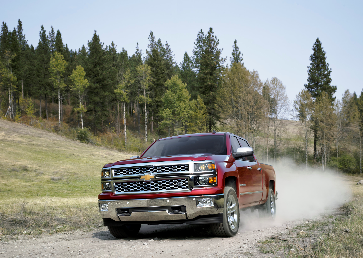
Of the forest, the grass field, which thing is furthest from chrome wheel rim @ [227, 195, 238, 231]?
the forest

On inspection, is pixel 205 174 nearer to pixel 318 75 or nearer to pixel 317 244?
pixel 317 244

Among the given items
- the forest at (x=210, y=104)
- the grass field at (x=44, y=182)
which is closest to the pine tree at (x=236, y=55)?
the forest at (x=210, y=104)

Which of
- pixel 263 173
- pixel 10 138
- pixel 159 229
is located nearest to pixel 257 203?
pixel 263 173

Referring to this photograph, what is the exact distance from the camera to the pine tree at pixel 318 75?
63.2 metres

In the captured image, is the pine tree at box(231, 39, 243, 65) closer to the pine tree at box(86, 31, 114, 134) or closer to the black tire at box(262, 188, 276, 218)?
the pine tree at box(86, 31, 114, 134)

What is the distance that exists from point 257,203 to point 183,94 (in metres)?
49.9

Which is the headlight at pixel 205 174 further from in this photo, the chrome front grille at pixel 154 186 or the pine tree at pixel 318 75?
the pine tree at pixel 318 75

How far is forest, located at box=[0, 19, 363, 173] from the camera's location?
52562 mm

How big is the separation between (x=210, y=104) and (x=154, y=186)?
54965 millimetres

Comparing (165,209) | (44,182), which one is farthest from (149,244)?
(44,182)

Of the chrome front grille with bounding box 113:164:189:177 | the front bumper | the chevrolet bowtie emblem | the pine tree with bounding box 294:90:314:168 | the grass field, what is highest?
the pine tree with bounding box 294:90:314:168

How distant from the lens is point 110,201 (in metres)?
6.58

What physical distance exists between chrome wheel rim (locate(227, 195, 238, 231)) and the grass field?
4171 mm

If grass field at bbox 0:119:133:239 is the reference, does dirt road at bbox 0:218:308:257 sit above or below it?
above
